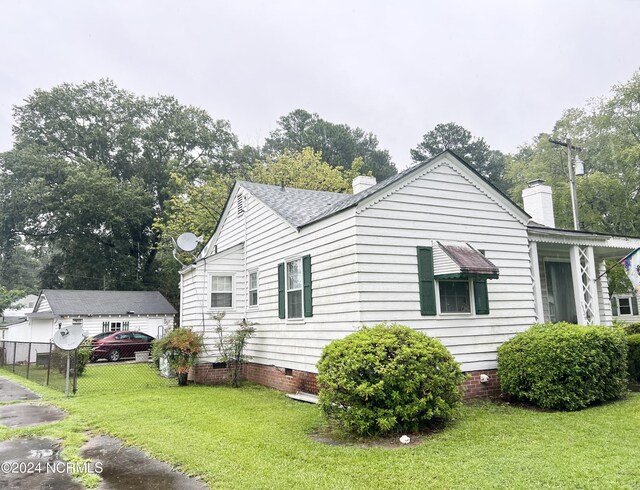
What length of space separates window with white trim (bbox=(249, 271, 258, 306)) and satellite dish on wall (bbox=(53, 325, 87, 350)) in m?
4.11

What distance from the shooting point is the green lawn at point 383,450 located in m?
4.36

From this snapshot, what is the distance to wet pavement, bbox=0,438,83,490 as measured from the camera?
463 centimetres

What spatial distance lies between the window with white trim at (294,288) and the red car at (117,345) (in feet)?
42.6

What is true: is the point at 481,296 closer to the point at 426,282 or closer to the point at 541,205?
the point at 426,282

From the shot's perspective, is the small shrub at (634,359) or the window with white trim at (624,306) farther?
the window with white trim at (624,306)

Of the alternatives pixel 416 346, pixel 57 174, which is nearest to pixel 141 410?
pixel 416 346

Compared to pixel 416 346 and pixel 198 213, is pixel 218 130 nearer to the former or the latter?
pixel 198 213

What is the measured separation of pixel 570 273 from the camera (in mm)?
11789

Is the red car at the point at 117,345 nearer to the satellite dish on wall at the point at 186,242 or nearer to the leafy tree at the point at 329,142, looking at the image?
the satellite dish on wall at the point at 186,242

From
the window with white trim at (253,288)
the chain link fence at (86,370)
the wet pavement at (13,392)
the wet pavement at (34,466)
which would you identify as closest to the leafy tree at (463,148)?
the chain link fence at (86,370)

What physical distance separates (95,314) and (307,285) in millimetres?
20109

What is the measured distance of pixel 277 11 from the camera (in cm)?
1340

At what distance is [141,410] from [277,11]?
37.0ft

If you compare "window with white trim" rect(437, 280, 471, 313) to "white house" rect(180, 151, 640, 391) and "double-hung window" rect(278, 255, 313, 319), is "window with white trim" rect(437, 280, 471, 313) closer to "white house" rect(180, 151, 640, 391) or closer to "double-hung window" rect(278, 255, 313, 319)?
"white house" rect(180, 151, 640, 391)
